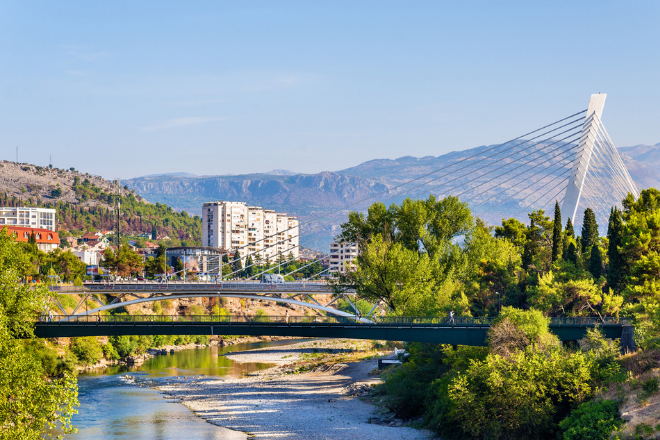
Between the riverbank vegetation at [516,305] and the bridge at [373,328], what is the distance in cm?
95

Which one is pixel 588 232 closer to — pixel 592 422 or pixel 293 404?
pixel 293 404

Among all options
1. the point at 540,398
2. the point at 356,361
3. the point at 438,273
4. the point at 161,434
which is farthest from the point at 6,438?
the point at 356,361

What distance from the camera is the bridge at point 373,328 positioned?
43.8 metres

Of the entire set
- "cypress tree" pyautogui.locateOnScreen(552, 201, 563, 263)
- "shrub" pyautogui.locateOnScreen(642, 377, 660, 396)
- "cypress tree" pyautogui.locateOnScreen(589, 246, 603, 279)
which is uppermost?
"cypress tree" pyautogui.locateOnScreen(552, 201, 563, 263)

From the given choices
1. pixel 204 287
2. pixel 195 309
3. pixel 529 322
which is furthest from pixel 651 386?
pixel 195 309

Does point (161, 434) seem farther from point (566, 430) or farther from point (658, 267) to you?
point (658, 267)

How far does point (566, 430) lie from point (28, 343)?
140 feet

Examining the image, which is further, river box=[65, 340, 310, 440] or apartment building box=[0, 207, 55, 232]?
apartment building box=[0, 207, 55, 232]

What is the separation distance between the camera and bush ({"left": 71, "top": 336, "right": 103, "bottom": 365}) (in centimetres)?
7219

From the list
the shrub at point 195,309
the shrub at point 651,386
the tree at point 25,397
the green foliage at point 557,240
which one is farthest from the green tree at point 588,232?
the shrub at point 195,309

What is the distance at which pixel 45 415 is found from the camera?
28203 millimetres

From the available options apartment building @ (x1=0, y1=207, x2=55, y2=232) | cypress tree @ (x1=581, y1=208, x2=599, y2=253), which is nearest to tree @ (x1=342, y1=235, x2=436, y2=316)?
cypress tree @ (x1=581, y1=208, x2=599, y2=253)

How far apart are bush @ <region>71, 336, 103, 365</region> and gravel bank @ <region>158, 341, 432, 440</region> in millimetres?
14228

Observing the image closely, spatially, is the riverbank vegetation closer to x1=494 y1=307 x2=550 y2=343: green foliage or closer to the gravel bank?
x1=494 y1=307 x2=550 y2=343: green foliage
